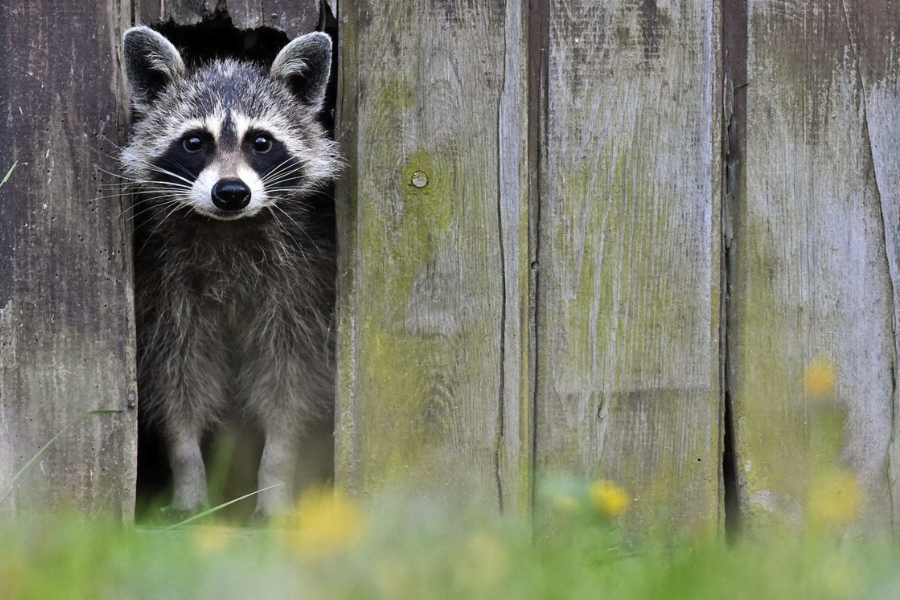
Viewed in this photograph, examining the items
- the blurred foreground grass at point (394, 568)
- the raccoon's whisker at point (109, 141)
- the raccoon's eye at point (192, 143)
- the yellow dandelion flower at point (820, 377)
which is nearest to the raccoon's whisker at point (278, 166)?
the raccoon's eye at point (192, 143)

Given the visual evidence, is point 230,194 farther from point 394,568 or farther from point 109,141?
point 394,568

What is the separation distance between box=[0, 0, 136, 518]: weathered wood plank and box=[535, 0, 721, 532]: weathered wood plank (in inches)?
57.1

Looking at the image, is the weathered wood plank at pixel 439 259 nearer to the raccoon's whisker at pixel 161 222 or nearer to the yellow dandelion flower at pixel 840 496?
the raccoon's whisker at pixel 161 222

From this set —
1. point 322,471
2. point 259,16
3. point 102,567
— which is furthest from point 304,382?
point 102,567

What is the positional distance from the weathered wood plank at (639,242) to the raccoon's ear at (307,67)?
76 cm

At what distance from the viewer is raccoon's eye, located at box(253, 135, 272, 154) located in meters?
3.98

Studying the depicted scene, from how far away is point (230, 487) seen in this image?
477 cm

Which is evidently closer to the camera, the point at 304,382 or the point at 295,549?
the point at 295,549

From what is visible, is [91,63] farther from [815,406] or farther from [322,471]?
[815,406]

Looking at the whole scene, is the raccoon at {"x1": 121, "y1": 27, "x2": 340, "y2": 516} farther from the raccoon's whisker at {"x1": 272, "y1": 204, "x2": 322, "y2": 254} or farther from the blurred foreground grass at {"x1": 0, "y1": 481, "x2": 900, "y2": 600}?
the blurred foreground grass at {"x1": 0, "y1": 481, "x2": 900, "y2": 600}

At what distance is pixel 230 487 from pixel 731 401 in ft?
7.34

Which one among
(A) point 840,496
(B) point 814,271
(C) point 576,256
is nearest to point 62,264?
(C) point 576,256

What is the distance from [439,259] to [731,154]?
102 centimetres

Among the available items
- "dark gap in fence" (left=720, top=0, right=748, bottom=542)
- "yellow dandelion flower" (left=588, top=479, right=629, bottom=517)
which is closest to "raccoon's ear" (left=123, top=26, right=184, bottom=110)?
"dark gap in fence" (left=720, top=0, right=748, bottom=542)
